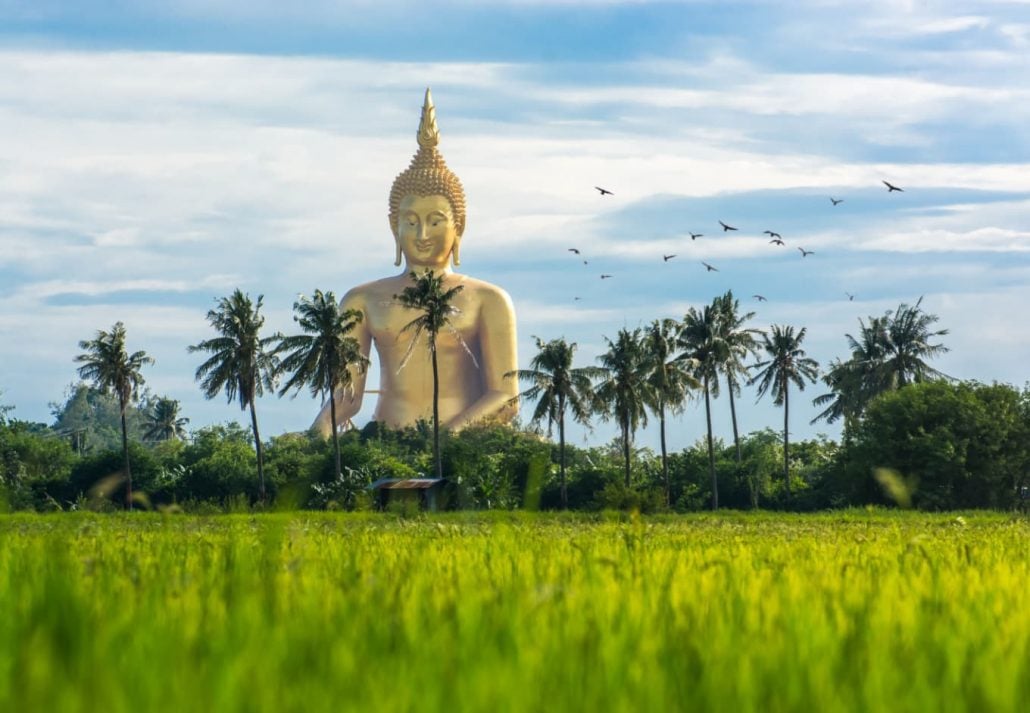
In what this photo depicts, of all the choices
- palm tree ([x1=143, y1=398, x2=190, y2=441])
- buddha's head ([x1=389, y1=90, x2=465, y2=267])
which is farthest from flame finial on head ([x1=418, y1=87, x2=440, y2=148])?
palm tree ([x1=143, y1=398, x2=190, y2=441])

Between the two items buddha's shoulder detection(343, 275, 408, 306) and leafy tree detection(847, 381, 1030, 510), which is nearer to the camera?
leafy tree detection(847, 381, 1030, 510)

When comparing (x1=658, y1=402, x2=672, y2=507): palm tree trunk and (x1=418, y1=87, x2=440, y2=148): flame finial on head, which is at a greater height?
(x1=418, y1=87, x2=440, y2=148): flame finial on head

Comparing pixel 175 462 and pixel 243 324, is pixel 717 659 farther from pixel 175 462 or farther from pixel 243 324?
pixel 175 462

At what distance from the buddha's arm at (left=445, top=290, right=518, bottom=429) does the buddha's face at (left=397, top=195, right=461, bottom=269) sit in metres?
3.32

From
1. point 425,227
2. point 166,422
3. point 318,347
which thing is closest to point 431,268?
point 425,227

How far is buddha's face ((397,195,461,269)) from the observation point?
6588cm

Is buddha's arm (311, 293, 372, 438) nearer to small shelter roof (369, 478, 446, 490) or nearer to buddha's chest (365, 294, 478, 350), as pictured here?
buddha's chest (365, 294, 478, 350)

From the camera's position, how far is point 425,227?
65.8 meters

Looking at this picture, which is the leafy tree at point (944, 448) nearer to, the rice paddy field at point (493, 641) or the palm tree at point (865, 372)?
the palm tree at point (865, 372)

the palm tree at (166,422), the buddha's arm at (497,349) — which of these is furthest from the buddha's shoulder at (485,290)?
the palm tree at (166,422)

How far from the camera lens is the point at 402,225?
66438 mm

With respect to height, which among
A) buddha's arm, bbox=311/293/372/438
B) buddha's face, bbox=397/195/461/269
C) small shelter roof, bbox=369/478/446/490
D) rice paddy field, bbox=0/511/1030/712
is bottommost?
rice paddy field, bbox=0/511/1030/712

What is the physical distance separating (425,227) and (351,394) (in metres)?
8.51

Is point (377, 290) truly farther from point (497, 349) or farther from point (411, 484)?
point (411, 484)
